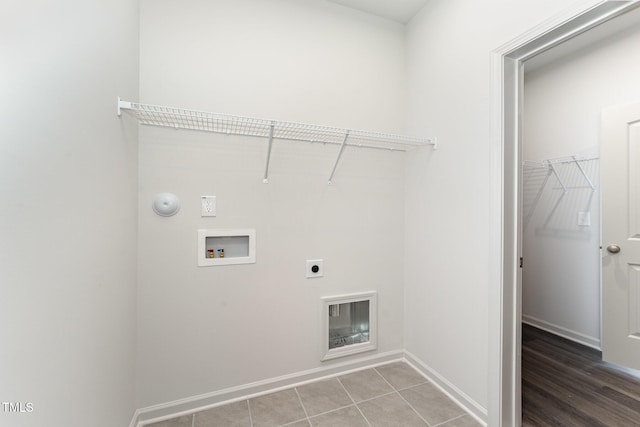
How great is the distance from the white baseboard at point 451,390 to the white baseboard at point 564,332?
172 centimetres

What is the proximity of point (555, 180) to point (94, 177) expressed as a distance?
370 cm

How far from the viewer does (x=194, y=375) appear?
1.67 metres

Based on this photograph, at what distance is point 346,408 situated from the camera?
1672mm

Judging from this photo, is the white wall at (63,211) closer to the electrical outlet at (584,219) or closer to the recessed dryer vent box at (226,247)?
the recessed dryer vent box at (226,247)

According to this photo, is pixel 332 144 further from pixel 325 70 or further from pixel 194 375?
pixel 194 375

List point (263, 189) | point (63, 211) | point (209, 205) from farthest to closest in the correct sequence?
point (263, 189), point (209, 205), point (63, 211)

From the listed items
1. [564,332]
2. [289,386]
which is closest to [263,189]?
[289,386]

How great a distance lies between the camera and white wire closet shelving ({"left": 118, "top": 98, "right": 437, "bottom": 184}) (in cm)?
146

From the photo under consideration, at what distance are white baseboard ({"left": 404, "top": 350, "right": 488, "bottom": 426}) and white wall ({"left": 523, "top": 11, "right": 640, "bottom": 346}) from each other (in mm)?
1747

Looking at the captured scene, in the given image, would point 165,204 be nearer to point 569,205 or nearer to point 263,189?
point 263,189

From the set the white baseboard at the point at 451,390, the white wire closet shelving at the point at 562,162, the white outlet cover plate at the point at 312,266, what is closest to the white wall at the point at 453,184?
the white baseboard at the point at 451,390

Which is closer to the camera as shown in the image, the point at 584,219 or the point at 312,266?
the point at 312,266

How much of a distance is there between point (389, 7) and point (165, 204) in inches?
84.7

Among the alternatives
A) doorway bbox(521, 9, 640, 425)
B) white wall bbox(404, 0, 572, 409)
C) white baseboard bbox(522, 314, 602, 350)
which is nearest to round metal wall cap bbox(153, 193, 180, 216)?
white wall bbox(404, 0, 572, 409)
